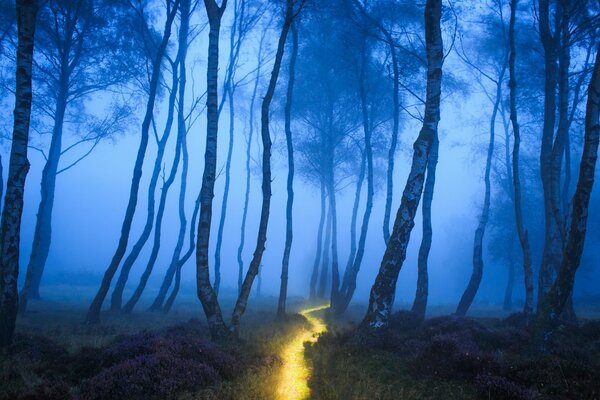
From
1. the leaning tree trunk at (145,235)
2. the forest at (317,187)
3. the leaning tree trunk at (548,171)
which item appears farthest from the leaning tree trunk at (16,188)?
the leaning tree trunk at (548,171)

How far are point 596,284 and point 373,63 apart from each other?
44235 millimetres

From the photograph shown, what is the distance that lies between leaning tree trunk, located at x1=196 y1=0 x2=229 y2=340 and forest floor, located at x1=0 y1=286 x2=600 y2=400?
3.21ft

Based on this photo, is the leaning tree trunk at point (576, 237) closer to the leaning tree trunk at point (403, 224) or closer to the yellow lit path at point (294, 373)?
the leaning tree trunk at point (403, 224)

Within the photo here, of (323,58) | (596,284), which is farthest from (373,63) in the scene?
(596,284)

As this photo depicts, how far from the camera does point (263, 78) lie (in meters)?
27.8

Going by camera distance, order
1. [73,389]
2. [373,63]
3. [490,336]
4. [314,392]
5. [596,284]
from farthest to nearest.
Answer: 1. [596,284]
2. [373,63]
3. [490,336]
4. [314,392]
5. [73,389]

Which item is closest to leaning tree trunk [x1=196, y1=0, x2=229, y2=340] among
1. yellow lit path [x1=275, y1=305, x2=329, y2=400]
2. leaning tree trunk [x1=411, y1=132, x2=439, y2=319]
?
yellow lit path [x1=275, y1=305, x2=329, y2=400]

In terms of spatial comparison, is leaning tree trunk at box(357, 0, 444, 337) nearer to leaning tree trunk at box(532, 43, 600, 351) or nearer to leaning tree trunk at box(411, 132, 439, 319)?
leaning tree trunk at box(532, 43, 600, 351)

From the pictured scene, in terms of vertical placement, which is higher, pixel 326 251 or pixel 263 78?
pixel 263 78

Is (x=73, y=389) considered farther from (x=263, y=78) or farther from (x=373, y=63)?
(x=263, y=78)

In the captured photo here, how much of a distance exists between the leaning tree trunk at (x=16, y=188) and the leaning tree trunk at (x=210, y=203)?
4.22m

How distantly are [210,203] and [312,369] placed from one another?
532 cm

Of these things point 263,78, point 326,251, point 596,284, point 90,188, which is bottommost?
point 596,284

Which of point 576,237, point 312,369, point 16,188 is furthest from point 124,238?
point 576,237
